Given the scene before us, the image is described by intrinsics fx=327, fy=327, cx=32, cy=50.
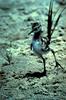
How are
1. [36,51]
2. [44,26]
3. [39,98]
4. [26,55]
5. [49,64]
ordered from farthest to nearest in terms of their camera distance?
[44,26]
[26,55]
[49,64]
[36,51]
[39,98]

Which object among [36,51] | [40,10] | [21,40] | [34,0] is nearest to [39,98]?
[36,51]

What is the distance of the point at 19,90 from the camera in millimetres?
4387

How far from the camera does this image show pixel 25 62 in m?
5.20

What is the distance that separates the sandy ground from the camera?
4.32 meters

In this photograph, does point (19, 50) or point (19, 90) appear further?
point (19, 50)

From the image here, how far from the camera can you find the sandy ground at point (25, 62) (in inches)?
170

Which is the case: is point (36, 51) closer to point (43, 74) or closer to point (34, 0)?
point (43, 74)

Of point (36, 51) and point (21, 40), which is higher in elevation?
point (36, 51)

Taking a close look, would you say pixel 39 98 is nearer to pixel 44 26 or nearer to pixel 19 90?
pixel 19 90

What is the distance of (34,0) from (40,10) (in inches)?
38.8

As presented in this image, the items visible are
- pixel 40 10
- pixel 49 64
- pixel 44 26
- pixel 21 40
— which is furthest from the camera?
pixel 40 10

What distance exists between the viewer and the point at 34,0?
8.52 m

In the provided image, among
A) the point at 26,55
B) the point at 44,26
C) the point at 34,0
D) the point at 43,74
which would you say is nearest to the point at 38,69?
the point at 43,74

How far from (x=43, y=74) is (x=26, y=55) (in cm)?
78
